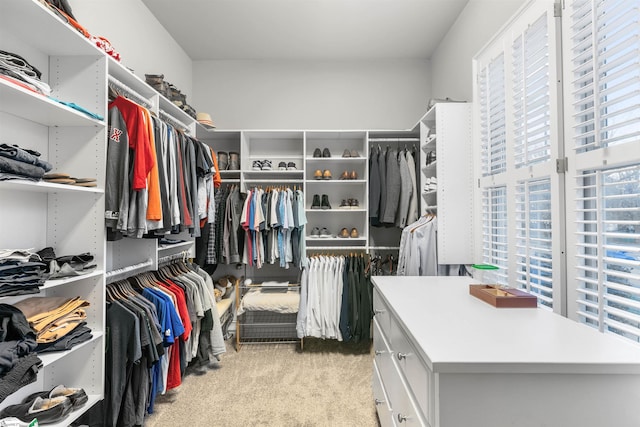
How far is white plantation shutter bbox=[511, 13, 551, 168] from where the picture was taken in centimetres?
164

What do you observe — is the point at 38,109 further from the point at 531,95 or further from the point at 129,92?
the point at 531,95

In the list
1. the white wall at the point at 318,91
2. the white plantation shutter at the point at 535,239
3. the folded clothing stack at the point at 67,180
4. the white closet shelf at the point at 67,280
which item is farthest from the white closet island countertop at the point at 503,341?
the white wall at the point at 318,91

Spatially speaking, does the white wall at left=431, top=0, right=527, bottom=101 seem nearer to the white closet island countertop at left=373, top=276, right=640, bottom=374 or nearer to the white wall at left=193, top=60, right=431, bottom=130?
the white wall at left=193, top=60, right=431, bottom=130

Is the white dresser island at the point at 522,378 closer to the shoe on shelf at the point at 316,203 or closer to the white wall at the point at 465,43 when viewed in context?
the white wall at the point at 465,43

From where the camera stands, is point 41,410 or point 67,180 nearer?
point 41,410

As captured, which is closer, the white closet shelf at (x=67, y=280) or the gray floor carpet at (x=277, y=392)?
the white closet shelf at (x=67, y=280)

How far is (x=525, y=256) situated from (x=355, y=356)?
1838mm

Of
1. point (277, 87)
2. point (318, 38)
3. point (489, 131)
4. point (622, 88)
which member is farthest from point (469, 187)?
point (277, 87)

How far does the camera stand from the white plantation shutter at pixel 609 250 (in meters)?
1.16

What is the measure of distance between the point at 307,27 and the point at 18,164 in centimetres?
262

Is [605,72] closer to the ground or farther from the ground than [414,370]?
farther from the ground

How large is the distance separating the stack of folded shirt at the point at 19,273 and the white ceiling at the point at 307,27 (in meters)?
2.38

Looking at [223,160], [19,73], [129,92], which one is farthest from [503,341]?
[223,160]

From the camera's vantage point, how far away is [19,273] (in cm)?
129
